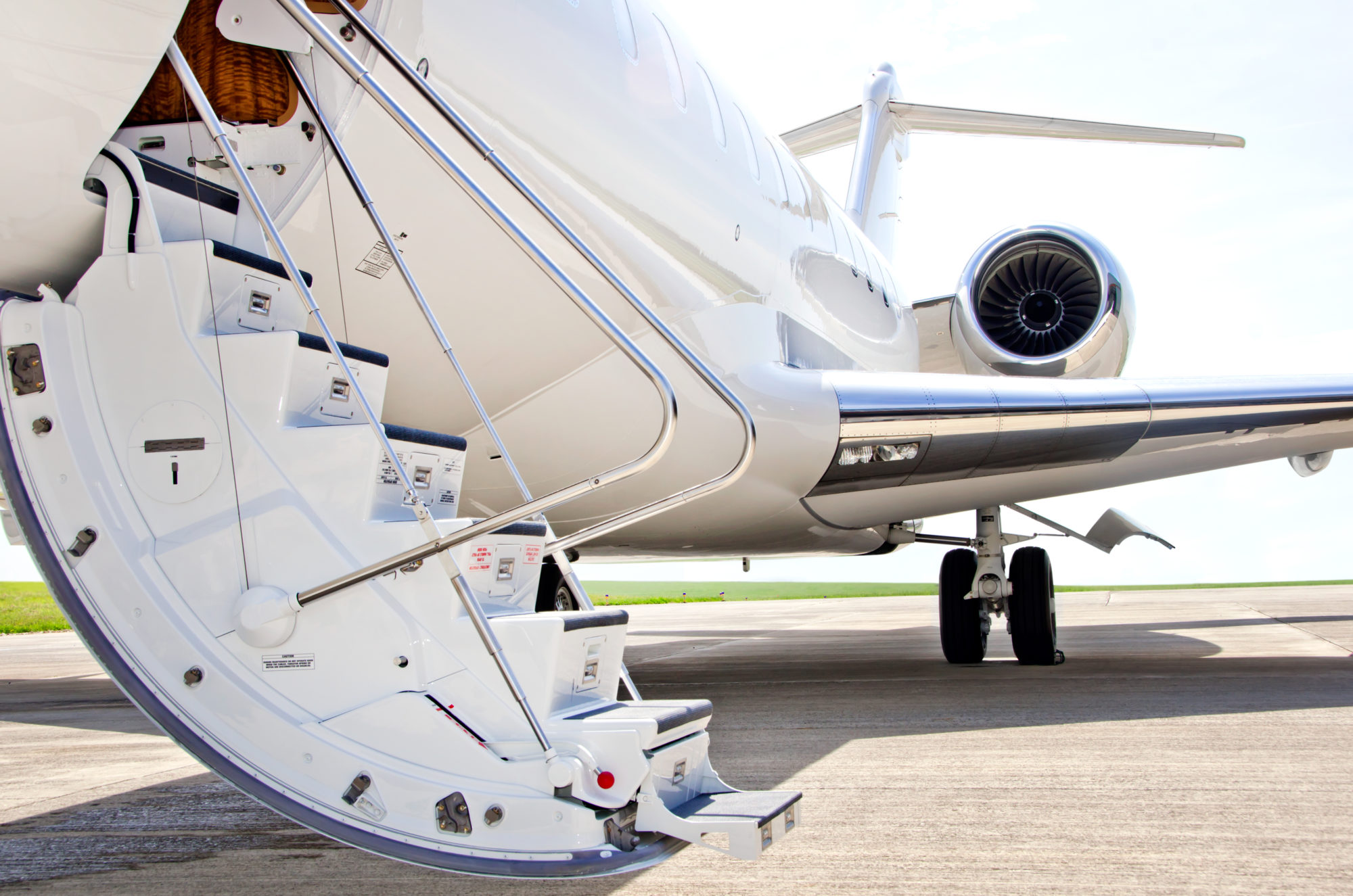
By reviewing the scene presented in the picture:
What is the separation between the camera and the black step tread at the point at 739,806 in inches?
99.2

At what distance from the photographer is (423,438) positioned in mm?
3201

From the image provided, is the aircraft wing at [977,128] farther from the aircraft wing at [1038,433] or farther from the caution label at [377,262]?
the caution label at [377,262]

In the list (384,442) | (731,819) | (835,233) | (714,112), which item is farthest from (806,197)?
(731,819)

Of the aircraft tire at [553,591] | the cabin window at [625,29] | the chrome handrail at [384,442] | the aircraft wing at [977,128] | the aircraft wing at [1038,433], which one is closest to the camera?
the chrome handrail at [384,442]

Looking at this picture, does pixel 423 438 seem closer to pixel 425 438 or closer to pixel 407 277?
pixel 425 438

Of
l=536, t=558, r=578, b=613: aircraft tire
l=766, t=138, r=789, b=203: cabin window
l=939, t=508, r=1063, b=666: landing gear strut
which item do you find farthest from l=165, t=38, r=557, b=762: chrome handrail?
l=939, t=508, r=1063, b=666: landing gear strut

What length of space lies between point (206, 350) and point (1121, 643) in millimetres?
10135

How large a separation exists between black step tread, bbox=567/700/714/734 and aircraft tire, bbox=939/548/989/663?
6569 millimetres

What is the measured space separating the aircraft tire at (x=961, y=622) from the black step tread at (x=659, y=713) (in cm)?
657

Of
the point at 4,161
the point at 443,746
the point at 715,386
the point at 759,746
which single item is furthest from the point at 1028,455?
the point at 4,161

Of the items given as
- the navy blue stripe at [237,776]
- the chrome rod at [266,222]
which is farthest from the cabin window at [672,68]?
the navy blue stripe at [237,776]

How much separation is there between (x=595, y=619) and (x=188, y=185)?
176cm

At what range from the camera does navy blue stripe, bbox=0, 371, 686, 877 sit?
8.04ft

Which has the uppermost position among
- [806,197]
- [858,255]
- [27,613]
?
[806,197]
